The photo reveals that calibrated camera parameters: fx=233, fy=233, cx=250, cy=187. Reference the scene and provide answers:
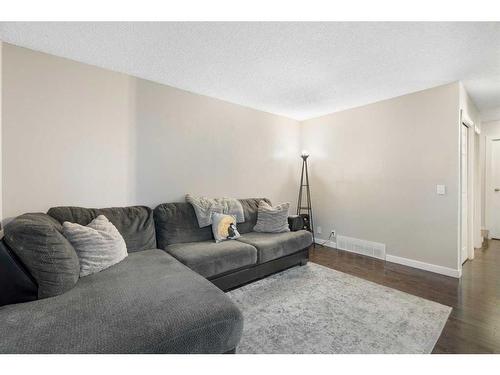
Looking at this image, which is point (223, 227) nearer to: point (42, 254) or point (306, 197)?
point (42, 254)

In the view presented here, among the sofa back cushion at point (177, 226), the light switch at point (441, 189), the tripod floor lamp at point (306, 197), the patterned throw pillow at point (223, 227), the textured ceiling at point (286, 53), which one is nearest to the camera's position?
the textured ceiling at point (286, 53)

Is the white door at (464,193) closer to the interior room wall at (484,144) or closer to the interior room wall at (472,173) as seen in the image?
the interior room wall at (472,173)

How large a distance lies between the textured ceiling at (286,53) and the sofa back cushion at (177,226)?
1527mm

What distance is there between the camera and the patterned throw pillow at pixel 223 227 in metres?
2.75

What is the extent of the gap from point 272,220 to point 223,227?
776mm

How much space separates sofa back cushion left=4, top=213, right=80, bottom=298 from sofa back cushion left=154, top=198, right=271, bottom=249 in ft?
3.76

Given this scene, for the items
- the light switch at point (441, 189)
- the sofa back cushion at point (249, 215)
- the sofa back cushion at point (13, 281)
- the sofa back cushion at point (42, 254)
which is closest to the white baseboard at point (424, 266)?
the light switch at point (441, 189)

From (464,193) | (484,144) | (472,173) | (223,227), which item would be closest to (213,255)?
(223,227)

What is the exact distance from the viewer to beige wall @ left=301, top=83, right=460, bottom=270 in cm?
285

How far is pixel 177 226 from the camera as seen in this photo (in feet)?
8.79

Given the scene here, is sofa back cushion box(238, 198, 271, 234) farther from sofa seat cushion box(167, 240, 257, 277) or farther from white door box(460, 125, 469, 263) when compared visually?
white door box(460, 125, 469, 263)

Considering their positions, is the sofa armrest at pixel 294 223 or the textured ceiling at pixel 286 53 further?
the sofa armrest at pixel 294 223

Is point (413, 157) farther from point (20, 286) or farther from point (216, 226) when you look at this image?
point (20, 286)

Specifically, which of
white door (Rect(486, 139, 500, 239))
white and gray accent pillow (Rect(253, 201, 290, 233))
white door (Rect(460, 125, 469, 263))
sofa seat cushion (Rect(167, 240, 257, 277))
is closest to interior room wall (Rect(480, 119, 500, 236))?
white door (Rect(486, 139, 500, 239))
